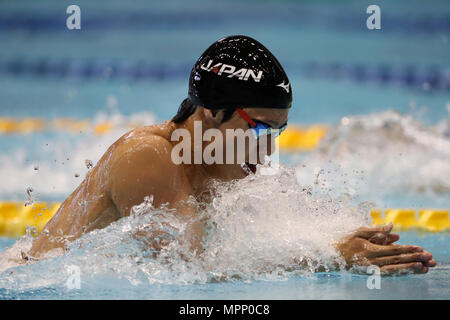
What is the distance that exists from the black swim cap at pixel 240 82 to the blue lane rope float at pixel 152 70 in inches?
218

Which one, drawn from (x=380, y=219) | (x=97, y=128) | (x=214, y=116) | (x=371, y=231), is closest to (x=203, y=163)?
(x=214, y=116)

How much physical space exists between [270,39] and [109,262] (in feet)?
22.2

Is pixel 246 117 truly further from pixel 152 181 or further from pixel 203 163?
pixel 152 181

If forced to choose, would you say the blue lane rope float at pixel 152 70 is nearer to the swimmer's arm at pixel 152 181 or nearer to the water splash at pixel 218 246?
the water splash at pixel 218 246

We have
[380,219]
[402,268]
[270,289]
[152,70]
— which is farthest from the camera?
[152,70]

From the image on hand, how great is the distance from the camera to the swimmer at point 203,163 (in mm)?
2029

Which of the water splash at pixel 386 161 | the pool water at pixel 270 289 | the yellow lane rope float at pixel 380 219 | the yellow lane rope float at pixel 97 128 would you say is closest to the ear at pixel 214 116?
the pool water at pixel 270 289

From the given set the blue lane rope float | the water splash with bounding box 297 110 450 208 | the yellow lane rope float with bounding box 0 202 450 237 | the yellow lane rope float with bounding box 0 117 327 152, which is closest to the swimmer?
the yellow lane rope float with bounding box 0 202 450 237

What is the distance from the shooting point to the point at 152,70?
7977 mm

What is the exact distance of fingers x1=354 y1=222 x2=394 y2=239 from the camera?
6.86 feet

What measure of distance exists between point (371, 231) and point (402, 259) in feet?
0.44

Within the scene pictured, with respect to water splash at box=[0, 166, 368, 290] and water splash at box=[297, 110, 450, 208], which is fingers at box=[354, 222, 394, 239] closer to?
water splash at box=[0, 166, 368, 290]

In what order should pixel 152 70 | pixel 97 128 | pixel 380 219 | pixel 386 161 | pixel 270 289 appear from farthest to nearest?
pixel 152 70, pixel 97 128, pixel 386 161, pixel 380 219, pixel 270 289

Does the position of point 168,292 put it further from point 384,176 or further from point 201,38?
point 201,38
